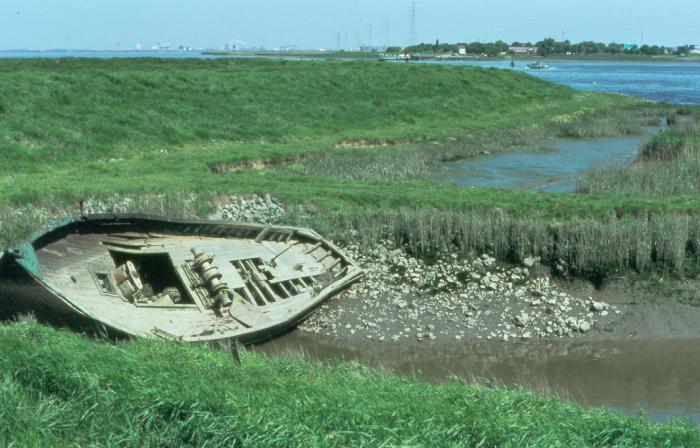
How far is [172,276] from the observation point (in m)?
12.9

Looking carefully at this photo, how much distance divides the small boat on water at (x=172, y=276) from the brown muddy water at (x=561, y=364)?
2.29 ft

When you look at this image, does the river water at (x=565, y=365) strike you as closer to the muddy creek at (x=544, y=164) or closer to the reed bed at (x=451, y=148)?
the reed bed at (x=451, y=148)

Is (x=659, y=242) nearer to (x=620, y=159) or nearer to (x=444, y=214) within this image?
(x=444, y=214)

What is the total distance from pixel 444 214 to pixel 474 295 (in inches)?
86.3

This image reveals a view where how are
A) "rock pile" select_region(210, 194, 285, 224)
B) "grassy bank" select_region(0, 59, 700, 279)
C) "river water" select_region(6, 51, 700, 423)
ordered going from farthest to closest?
"rock pile" select_region(210, 194, 285, 224) → "grassy bank" select_region(0, 59, 700, 279) → "river water" select_region(6, 51, 700, 423)

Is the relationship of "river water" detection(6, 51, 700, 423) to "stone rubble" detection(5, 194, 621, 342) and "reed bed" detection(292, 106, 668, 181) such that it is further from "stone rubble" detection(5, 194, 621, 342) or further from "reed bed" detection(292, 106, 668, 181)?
"reed bed" detection(292, 106, 668, 181)

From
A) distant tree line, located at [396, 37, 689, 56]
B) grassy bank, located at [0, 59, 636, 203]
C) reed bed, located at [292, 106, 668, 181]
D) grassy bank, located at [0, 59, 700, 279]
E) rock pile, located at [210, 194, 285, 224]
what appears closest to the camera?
grassy bank, located at [0, 59, 700, 279]

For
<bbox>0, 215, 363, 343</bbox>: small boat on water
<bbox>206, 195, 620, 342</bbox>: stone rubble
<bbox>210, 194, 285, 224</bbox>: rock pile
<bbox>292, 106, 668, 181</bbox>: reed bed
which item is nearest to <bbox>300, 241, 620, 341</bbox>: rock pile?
<bbox>206, 195, 620, 342</bbox>: stone rubble

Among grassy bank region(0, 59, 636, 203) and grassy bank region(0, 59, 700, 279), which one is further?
grassy bank region(0, 59, 636, 203)

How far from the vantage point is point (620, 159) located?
2973 centimetres

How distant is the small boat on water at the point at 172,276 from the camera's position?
34.2 ft

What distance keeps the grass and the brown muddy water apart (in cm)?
305

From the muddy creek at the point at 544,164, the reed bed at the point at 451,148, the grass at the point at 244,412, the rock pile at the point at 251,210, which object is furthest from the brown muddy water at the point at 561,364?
the muddy creek at the point at 544,164

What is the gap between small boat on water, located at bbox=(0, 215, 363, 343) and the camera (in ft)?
34.2
